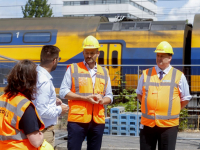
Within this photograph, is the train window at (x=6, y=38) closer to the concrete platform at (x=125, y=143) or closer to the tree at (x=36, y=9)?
the concrete platform at (x=125, y=143)

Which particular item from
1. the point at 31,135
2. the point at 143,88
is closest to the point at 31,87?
the point at 31,135

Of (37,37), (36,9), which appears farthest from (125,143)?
(36,9)

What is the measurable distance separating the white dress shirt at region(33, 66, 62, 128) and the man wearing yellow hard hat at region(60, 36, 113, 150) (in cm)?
73

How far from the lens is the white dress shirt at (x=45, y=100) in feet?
12.0

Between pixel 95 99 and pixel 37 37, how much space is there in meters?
8.63

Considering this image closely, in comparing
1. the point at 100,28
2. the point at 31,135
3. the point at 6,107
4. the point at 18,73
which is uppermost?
the point at 100,28

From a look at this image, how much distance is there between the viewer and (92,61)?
4879mm

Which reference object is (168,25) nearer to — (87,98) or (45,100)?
(87,98)

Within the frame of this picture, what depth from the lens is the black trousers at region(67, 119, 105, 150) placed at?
4.61 meters

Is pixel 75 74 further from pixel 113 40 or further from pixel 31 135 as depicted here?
pixel 113 40

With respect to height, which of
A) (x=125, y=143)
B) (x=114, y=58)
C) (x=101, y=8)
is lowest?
(x=125, y=143)

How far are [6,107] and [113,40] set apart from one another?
9.37 metres

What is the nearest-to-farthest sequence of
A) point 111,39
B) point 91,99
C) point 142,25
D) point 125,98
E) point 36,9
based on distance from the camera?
1. point 91,99
2. point 125,98
3. point 111,39
4. point 142,25
5. point 36,9

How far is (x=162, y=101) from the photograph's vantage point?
465 cm
